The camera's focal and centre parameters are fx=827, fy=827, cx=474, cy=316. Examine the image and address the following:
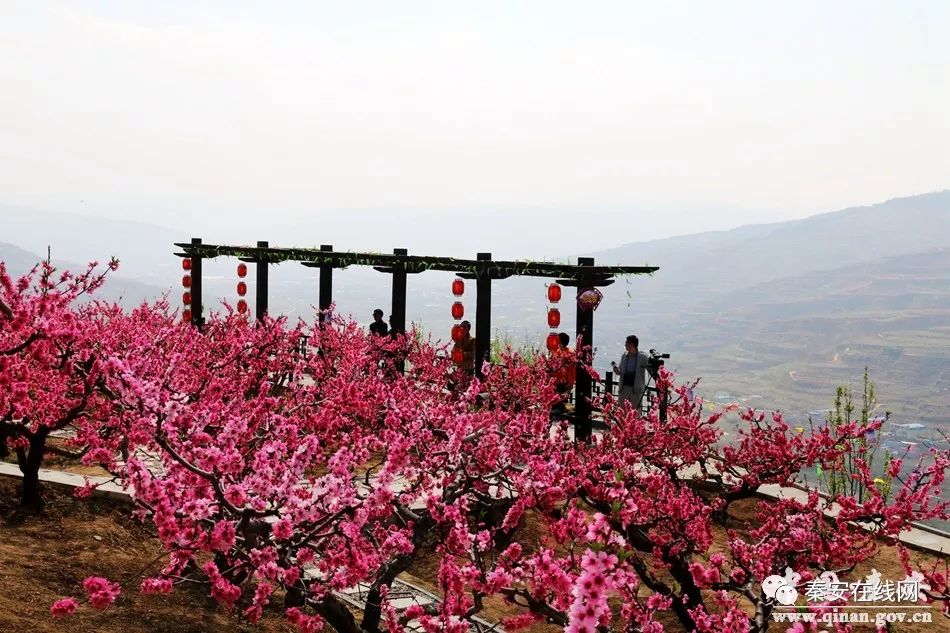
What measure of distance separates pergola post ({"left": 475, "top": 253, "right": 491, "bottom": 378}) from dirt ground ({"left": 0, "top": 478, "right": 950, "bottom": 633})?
7582mm

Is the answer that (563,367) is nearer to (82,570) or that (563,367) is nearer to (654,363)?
(654,363)

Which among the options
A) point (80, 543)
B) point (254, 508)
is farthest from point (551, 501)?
point (80, 543)

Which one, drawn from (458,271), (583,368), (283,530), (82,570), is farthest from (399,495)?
(458,271)

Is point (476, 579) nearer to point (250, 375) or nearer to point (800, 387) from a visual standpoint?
point (250, 375)

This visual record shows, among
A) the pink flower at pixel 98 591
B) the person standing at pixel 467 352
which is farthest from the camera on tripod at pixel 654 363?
the pink flower at pixel 98 591

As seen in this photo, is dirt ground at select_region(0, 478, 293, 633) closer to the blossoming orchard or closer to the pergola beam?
the blossoming orchard

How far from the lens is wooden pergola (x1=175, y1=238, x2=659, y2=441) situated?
15.8 metres

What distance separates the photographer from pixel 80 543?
845cm

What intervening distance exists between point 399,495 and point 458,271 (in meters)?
10.7

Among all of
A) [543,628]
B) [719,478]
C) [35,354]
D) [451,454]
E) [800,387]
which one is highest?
[35,354]

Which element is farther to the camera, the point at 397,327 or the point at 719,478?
the point at 397,327

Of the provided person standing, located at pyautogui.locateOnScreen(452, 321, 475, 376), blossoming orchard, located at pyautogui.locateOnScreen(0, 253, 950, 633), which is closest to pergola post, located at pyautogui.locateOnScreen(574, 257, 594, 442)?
blossoming orchard, located at pyautogui.locateOnScreen(0, 253, 950, 633)

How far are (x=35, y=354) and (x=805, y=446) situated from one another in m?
8.87

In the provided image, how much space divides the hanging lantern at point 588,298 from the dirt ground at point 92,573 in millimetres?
6893
